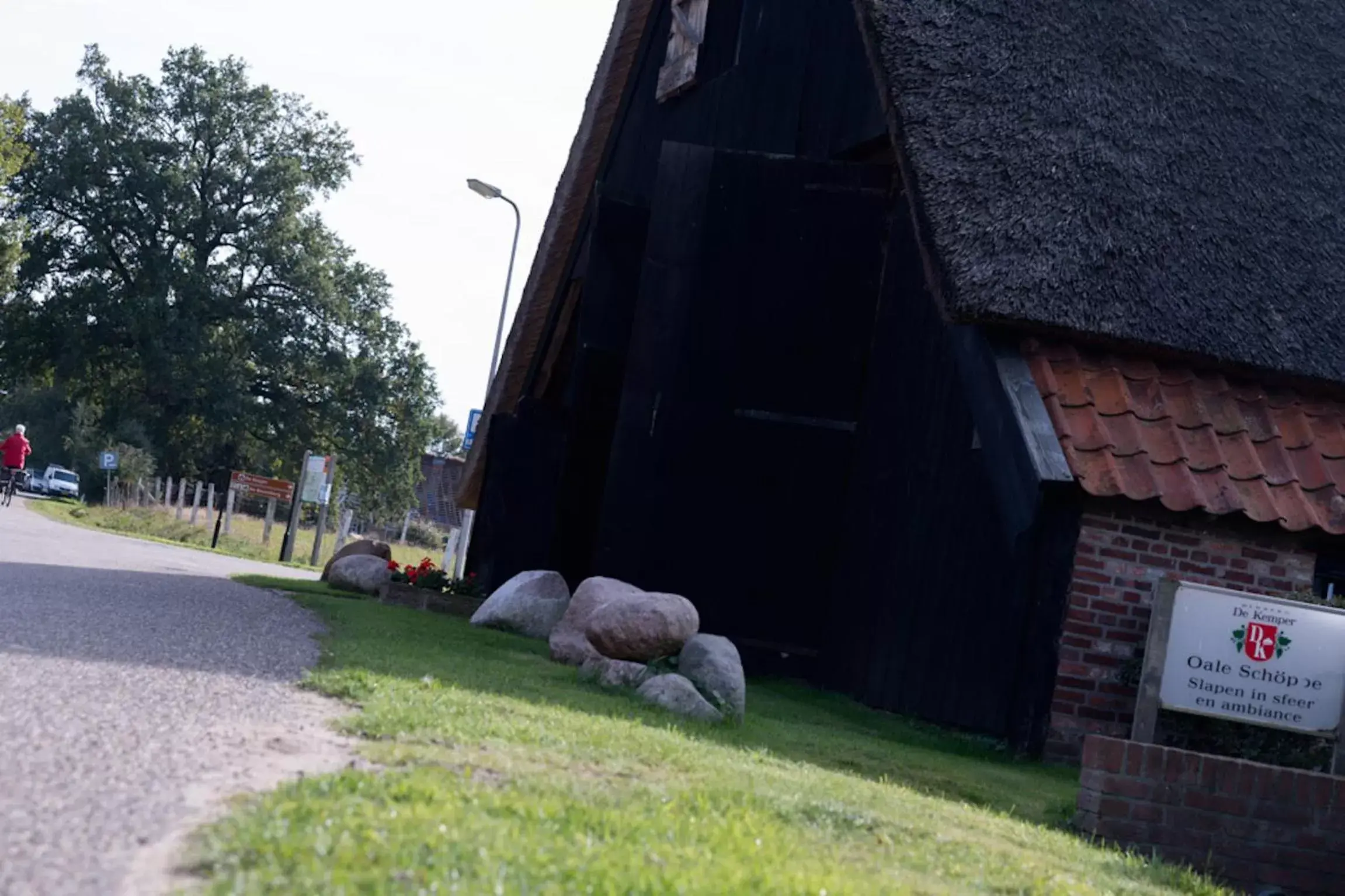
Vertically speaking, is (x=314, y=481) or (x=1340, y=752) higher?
(x=314, y=481)

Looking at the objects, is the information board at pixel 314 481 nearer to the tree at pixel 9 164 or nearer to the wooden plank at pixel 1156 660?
the tree at pixel 9 164

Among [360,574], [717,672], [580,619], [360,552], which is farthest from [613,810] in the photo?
[360,552]

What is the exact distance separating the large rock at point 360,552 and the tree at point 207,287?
86.4ft

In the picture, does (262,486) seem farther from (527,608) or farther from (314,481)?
(527,608)

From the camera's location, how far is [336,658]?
825cm

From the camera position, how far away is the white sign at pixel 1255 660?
293 inches

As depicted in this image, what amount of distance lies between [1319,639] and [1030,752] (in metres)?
2.58

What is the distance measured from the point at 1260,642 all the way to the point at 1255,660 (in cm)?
9

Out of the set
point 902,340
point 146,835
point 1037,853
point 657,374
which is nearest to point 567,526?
point 657,374

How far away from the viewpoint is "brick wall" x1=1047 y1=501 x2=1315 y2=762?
9.57m

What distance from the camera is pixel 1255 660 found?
7484 mm

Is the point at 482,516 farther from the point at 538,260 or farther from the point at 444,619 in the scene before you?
the point at 444,619

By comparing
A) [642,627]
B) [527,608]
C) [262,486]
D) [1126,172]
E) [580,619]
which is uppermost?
[1126,172]

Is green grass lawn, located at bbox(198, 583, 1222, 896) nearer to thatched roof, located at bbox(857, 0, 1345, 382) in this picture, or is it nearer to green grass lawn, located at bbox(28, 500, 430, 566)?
thatched roof, located at bbox(857, 0, 1345, 382)
